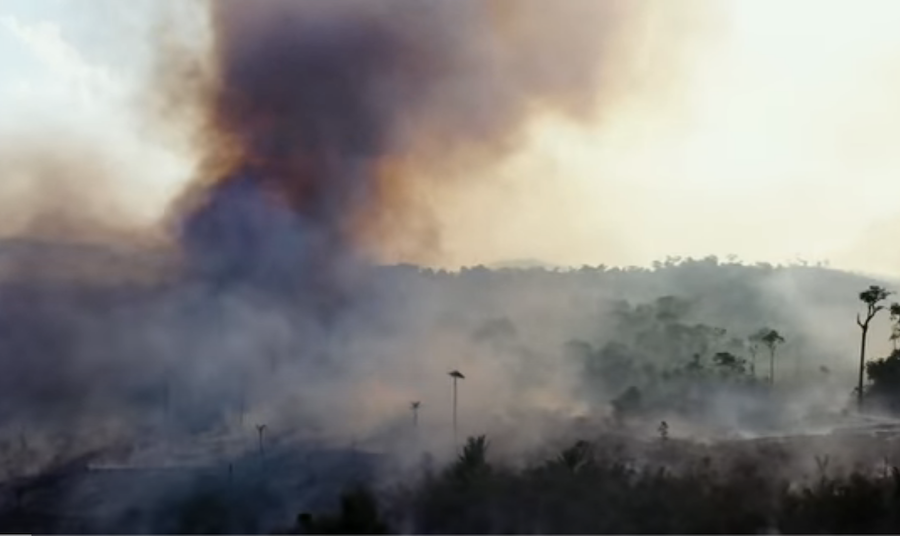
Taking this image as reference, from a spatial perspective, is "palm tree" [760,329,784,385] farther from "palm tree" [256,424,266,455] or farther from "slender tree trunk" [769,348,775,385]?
"palm tree" [256,424,266,455]

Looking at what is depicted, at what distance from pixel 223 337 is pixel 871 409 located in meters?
27.5

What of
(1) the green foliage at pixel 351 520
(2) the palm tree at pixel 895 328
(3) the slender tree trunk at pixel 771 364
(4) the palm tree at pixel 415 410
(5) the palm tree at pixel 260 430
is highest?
(2) the palm tree at pixel 895 328

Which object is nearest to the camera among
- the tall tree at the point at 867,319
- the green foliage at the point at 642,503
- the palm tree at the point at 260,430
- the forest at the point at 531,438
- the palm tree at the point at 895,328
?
the green foliage at the point at 642,503

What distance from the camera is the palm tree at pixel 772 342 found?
188ft

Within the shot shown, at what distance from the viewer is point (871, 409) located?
51156 millimetres

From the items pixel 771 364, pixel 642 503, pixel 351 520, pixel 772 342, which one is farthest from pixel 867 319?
pixel 351 520

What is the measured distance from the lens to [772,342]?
58.0 meters

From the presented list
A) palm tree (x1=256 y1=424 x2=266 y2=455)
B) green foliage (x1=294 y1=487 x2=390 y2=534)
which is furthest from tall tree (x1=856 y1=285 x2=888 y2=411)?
green foliage (x1=294 y1=487 x2=390 y2=534)

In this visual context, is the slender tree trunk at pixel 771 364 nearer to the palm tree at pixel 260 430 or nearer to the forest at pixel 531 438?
the forest at pixel 531 438

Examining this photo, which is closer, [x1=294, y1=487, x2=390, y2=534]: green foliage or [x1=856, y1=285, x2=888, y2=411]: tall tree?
[x1=294, y1=487, x2=390, y2=534]: green foliage

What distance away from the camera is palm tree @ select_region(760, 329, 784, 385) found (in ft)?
188

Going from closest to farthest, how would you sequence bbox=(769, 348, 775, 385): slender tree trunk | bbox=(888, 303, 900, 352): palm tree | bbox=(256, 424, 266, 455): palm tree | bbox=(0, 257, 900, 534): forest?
1. bbox=(0, 257, 900, 534): forest
2. bbox=(256, 424, 266, 455): palm tree
3. bbox=(769, 348, 775, 385): slender tree trunk
4. bbox=(888, 303, 900, 352): palm tree

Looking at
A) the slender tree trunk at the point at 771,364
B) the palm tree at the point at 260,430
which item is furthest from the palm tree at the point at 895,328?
the palm tree at the point at 260,430

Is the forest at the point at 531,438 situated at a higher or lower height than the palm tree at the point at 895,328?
lower
